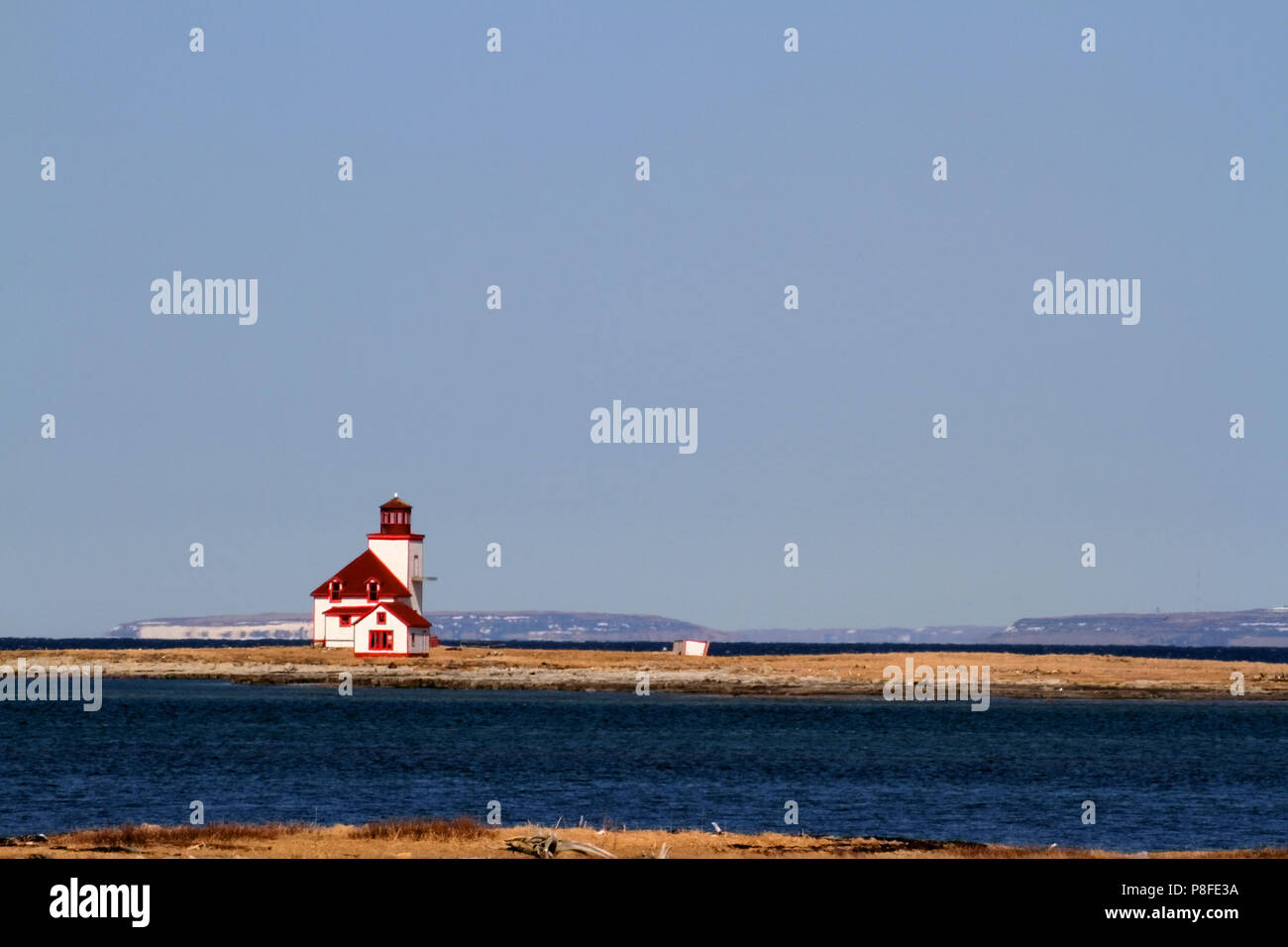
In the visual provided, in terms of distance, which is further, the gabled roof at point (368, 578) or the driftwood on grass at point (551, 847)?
the gabled roof at point (368, 578)

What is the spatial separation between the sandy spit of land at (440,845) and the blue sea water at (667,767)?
592cm

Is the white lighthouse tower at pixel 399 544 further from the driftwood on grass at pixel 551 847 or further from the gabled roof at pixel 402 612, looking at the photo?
the driftwood on grass at pixel 551 847

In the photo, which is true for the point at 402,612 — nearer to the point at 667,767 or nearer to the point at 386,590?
the point at 386,590

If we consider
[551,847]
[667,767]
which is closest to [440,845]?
[551,847]

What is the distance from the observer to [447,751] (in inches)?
2339

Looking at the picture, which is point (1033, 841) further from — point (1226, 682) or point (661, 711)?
point (1226, 682)

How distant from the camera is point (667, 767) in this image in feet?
180

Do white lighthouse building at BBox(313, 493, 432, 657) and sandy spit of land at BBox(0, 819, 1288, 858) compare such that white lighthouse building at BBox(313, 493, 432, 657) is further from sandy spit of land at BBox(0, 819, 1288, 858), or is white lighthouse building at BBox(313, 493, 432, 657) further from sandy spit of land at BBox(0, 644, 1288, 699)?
sandy spit of land at BBox(0, 819, 1288, 858)

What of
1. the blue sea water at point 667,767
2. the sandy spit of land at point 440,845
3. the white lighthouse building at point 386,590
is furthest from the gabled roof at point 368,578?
the sandy spit of land at point 440,845

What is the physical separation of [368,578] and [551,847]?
293ft

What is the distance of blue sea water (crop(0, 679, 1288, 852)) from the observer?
40781 millimetres

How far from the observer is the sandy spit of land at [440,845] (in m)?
28.1

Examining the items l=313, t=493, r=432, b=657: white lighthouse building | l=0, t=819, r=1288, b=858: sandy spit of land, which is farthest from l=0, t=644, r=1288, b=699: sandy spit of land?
l=0, t=819, r=1288, b=858: sandy spit of land
